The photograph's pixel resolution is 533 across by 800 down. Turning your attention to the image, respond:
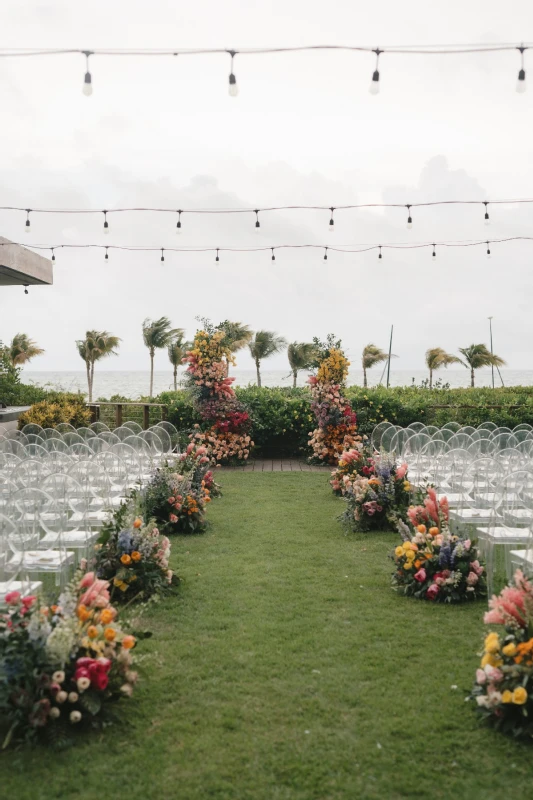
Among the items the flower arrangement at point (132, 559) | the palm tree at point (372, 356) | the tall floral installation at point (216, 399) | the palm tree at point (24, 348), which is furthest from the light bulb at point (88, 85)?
the palm tree at point (372, 356)

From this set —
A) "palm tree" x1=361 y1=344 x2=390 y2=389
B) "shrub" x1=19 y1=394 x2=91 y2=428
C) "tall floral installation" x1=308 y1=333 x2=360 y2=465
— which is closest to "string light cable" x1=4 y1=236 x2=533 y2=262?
"tall floral installation" x1=308 y1=333 x2=360 y2=465

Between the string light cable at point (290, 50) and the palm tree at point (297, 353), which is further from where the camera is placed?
the palm tree at point (297, 353)

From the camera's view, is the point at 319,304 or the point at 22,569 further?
the point at 319,304

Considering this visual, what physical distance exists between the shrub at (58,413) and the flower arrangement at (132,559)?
7.45 meters

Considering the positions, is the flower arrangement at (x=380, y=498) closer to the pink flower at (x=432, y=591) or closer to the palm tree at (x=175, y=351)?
the pink flower at (x=432, y=591)

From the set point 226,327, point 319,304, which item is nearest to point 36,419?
point 226,327

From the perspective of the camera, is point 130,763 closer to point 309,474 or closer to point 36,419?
point 309,474

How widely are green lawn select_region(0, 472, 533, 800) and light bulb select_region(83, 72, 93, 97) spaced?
158 inches

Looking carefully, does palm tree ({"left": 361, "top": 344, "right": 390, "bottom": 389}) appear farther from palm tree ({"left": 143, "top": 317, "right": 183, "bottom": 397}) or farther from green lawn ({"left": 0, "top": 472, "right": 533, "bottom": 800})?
green lawn ({"left": 0, "top": 472, "right": 533, "bottom": 800})

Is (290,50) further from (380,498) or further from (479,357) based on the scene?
(479,357)

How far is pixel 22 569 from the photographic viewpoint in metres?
4.49

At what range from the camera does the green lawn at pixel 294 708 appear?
306 cm

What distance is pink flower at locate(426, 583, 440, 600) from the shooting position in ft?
17.8

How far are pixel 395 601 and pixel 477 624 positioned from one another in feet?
2.32
